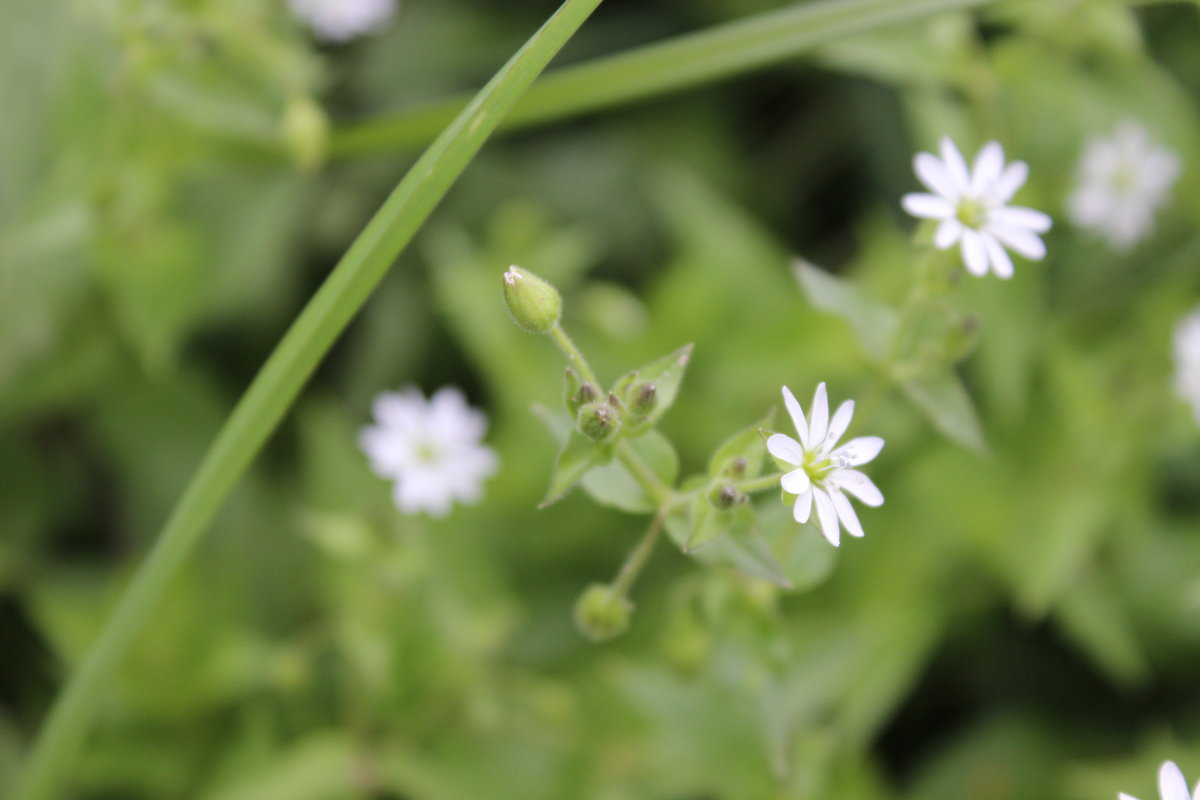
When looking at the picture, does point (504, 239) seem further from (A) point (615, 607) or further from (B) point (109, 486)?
(A) point (615, 607)

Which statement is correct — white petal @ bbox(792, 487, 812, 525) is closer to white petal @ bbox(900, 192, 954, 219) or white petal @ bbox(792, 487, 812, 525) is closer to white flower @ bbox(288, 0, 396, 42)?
white petal @ bbox(900, 192, 954, 219)

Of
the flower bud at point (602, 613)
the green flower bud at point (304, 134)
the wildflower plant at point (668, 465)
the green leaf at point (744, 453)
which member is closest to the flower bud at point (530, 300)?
the wildflower plant at point (668, 465)

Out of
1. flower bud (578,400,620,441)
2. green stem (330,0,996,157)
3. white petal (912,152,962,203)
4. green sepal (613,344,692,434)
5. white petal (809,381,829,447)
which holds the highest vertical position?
green stem (330,0,996,157)

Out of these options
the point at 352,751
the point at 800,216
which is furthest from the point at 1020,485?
the point at 352,751

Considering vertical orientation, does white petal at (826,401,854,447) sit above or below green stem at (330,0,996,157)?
below

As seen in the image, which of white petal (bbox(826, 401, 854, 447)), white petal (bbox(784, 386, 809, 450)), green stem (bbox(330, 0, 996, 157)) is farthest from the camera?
green stem (bbox(330, 0, 996, 157))

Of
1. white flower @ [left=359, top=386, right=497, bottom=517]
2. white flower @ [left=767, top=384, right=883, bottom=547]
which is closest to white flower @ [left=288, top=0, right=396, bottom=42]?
white flower @ [left=359, top=386, right=497, bottom=517]

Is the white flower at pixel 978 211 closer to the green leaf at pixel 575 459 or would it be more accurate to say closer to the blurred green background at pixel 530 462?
the green leaf at pixel 575 459
